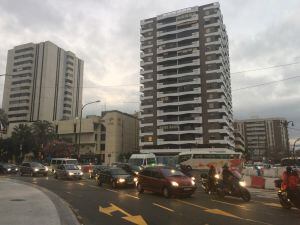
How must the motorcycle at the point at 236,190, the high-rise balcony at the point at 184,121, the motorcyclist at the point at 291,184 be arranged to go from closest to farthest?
the motorcyclist at the point at 291,184 < the motorcycle at the point at 236,190 < the high-rise balcony at the point at 184,121

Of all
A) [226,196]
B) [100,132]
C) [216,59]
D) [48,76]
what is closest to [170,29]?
[216,59]

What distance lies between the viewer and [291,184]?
1475 centimetres

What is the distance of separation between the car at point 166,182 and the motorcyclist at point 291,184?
514 cm

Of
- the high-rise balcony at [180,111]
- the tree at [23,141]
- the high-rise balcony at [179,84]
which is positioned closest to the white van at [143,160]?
the high-rise balcony at [180,111]

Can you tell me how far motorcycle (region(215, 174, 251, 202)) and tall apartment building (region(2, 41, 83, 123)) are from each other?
12311 cm

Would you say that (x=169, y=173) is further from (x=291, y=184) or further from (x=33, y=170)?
(x=33, y=170)

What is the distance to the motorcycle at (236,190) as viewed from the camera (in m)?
17.7

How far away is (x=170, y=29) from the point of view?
370ft

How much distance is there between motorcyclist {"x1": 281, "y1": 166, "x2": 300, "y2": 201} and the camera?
47.5 feet

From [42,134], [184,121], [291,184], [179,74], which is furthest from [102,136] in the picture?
[291,184]

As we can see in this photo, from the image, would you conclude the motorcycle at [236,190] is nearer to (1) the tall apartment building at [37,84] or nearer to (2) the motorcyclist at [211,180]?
(2) the motorcyclist at [211,180]

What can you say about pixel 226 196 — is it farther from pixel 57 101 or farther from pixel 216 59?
pixel 57 101

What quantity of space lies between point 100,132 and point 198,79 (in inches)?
1372

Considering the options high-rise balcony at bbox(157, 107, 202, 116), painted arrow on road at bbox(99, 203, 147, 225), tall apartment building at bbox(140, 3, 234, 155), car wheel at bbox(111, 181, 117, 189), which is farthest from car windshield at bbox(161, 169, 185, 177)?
high-rise balcony at bbox(157, 107, 202, 116)
